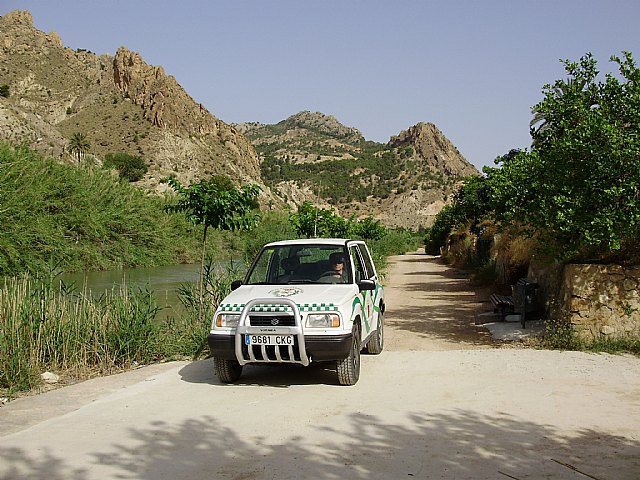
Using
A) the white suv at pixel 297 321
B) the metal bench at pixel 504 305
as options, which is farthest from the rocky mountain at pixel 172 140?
the white suv at pixel 297 321

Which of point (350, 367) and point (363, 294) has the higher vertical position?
point (363, 294)

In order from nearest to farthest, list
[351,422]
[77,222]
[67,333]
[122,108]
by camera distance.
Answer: [351,422] < [67,333] < [77,222] < [122,108]

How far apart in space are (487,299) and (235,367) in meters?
12.4

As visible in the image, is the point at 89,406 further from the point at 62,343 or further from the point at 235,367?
the point at 62,343

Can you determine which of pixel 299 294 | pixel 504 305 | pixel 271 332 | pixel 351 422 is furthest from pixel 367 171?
pixel 351 422

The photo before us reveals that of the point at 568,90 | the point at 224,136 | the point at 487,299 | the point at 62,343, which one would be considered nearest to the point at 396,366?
the point at 62,343

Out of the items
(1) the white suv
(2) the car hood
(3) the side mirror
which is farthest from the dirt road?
(3) the side mirror

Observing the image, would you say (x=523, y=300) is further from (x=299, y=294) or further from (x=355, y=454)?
(x=355, y=454)

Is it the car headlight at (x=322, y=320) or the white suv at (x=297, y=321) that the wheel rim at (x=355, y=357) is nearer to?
the white suv at (x=297, y=321)

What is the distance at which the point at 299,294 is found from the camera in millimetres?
8336

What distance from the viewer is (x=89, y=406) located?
24.7 ft

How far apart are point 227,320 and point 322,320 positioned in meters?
1.22

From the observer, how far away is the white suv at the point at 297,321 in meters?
7.86

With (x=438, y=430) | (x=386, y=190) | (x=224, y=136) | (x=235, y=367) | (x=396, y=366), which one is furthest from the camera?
(x=386, y=190)
